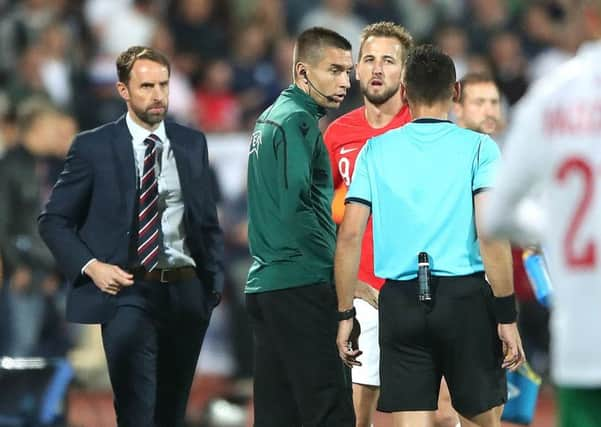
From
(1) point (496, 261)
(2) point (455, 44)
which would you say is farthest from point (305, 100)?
(2) point (455, 44)

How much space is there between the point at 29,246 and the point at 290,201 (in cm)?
572

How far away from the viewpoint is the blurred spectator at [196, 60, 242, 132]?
1382 centimetres

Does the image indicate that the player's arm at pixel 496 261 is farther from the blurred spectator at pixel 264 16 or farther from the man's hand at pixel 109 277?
the blurred spectator at pixel 264 16

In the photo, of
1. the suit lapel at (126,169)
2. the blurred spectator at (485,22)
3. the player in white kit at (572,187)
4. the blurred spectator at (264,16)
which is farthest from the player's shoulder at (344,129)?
the blurred spectator at (485,22)

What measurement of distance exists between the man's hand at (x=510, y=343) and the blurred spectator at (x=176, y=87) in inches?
300

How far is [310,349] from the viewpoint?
6508 millimetres

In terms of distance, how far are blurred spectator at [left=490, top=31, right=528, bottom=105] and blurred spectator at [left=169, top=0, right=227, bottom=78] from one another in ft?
8.79

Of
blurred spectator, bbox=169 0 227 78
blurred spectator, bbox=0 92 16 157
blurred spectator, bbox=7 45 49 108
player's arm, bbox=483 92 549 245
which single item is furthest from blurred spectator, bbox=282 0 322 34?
player's arm, bbox=483 92 549 245

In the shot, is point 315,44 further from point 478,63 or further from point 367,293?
point 478,63

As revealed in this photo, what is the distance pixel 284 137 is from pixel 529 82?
8427mm

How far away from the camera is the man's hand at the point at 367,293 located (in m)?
7.32

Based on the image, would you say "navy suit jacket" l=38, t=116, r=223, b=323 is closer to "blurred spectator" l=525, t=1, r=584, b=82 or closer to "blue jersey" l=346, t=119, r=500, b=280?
"blue jersey" l=346, t=119, r=500, b=280

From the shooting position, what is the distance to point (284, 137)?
21.2 ft

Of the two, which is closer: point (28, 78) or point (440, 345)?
point (440, 345)
